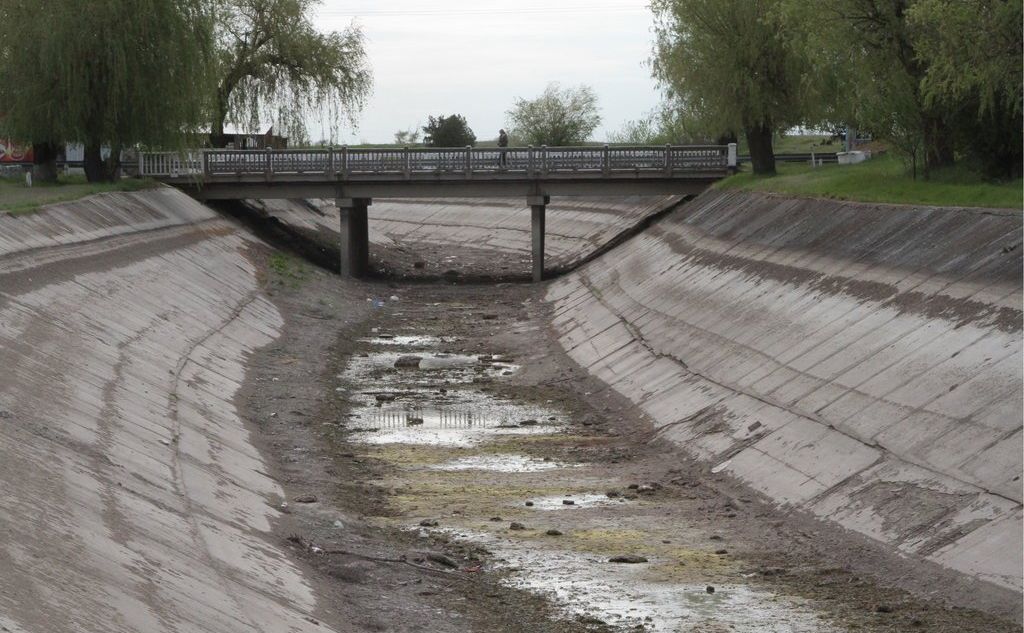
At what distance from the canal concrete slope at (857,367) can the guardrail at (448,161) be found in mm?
14811

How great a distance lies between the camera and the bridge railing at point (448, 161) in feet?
177

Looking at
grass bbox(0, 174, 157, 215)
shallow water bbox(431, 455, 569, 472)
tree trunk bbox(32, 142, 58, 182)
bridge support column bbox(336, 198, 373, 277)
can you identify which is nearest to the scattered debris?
shallow water bbox(431, 455, 569, 472)

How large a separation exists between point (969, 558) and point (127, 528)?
860 centimetres

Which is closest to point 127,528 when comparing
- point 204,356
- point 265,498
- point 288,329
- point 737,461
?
point 265,498

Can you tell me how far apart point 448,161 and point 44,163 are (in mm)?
14381

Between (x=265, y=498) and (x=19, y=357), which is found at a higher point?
(x=19, y=357)

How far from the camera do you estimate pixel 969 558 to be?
50.2 ft

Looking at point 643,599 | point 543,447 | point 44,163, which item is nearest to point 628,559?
point 643,599

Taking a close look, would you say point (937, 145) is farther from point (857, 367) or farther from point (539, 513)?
point (539, 513)

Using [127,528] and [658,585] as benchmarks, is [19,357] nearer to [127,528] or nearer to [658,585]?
[127,528]

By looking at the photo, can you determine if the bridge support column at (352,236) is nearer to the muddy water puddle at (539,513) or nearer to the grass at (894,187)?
the grass at (894,187)

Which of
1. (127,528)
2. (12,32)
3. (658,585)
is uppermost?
(12,32)

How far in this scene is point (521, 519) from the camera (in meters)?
19.4

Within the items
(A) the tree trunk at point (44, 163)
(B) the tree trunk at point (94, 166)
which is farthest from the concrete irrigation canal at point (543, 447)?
(A) the tree trunk at point (44, 163)
